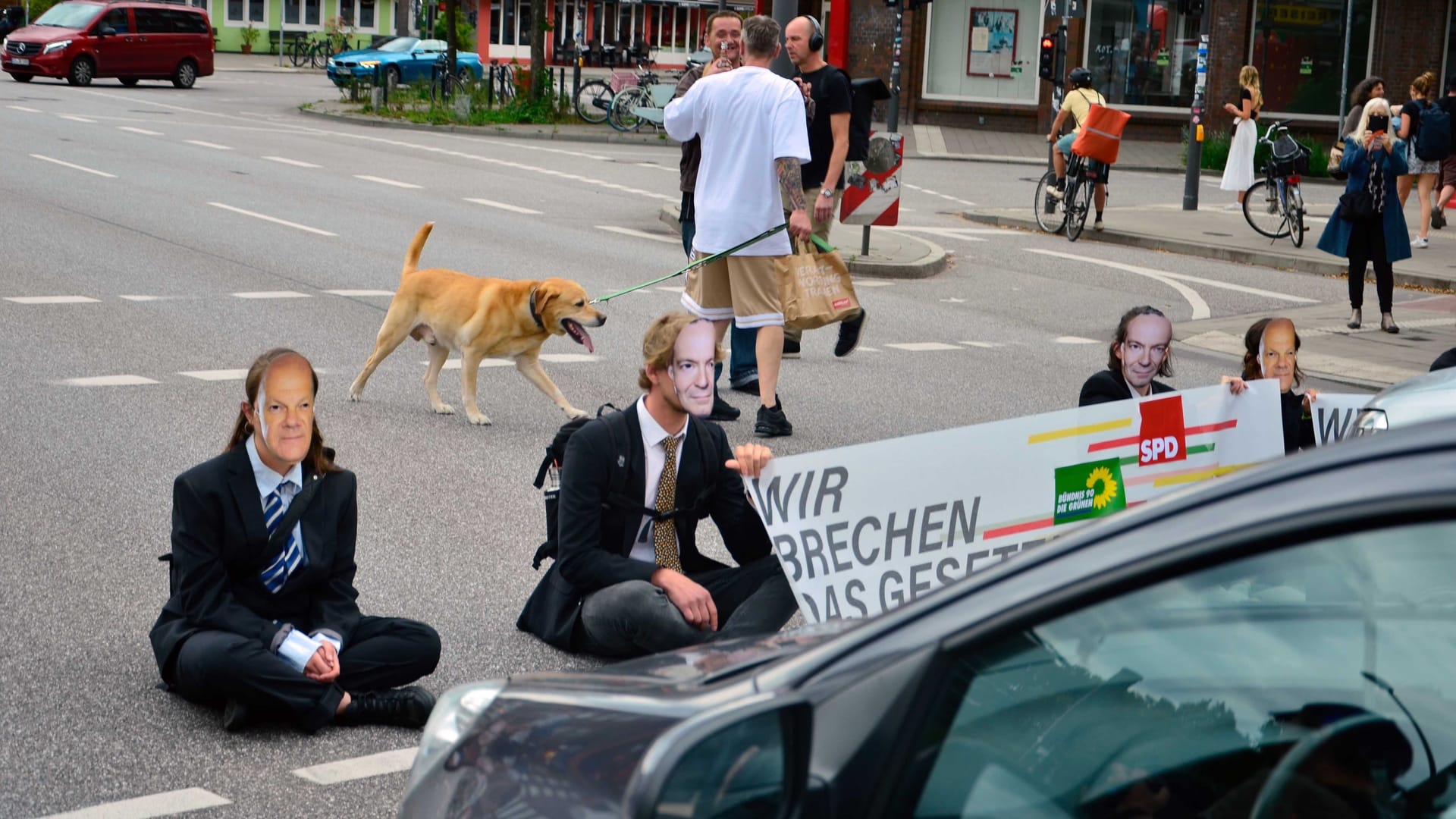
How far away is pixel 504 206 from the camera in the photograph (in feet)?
63.7

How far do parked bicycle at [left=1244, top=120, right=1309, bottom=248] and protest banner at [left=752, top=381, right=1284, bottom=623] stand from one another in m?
14.8

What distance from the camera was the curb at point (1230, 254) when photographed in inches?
650

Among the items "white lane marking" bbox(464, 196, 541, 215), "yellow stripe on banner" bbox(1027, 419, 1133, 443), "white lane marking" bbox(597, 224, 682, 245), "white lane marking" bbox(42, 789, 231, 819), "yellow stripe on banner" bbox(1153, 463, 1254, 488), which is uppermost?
"yellow stripe on banner" bbox(1027, 419, 1133, 443)

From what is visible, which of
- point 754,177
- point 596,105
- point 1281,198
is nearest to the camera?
point 754,177

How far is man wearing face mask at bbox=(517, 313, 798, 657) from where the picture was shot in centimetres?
505

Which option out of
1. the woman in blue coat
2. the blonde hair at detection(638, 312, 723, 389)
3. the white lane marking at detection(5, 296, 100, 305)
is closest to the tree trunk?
the white lane marking at detection(5, 296, 100, 305)

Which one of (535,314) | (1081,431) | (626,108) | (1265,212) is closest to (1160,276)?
(1265,212)

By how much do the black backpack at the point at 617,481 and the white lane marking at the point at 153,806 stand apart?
1.48 meters

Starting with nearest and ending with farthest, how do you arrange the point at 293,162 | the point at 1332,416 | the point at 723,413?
the point at 1332,416 < the point at 723,413 < the point at 293,162

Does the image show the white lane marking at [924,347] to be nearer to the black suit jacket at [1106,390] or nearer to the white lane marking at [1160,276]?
the white lane marking at [1160,276]

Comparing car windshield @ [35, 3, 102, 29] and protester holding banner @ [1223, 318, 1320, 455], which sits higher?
car windshield @ [35, 3, 102, 29]

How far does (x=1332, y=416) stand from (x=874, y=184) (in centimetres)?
957

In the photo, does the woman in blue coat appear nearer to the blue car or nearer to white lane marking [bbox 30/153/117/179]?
white lane marking [bbox 30/153/117/179]

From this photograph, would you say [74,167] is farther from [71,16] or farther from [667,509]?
[71,16]
